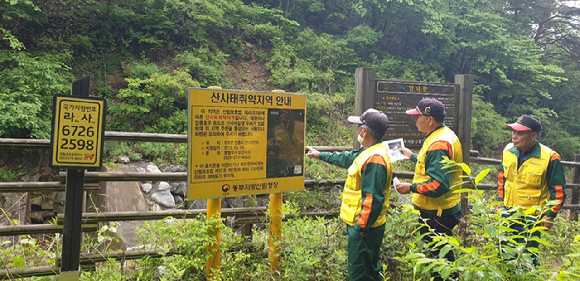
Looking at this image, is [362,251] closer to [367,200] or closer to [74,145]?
[367,200]

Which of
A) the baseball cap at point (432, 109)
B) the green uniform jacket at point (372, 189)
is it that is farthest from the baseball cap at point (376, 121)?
the baseball cap at point (432, 109)

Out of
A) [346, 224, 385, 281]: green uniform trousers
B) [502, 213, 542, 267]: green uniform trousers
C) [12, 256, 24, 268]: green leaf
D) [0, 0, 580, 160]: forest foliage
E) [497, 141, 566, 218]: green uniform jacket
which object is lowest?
[12, 256, 24, 268]: green leaf

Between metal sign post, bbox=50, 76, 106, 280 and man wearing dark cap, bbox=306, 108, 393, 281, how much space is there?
184cm

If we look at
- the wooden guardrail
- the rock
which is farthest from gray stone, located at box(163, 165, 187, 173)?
the wooden guardrail

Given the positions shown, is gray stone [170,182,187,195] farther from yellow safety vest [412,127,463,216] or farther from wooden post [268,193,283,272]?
yellow safety vest [412,127,463,216]

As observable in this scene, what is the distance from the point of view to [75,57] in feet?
36.9

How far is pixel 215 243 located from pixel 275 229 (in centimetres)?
55

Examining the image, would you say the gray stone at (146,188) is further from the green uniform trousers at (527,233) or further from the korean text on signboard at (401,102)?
the green uniform trousers at (527,233)

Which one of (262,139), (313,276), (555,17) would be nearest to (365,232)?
(313,276)

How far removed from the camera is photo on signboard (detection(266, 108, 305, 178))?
296 cm

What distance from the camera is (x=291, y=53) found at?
49.0 feet

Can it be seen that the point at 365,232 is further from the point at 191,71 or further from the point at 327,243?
the point at 191,71

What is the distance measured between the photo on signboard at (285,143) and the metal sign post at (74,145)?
4.14 ft

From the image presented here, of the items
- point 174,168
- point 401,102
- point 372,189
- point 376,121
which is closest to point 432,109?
point 376,121
